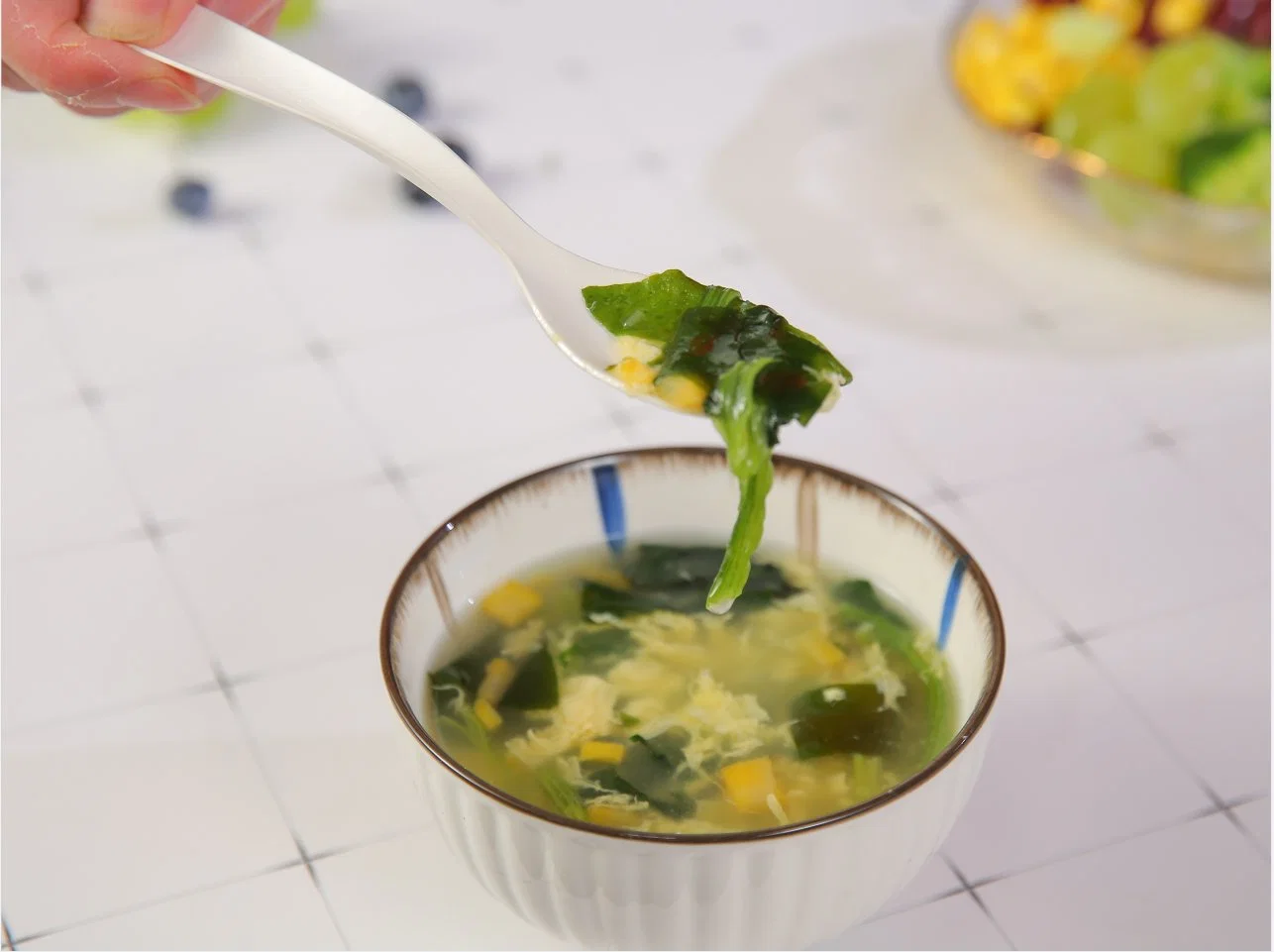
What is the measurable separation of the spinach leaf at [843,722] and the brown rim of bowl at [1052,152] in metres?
0.85

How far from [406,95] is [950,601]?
119 centimetres

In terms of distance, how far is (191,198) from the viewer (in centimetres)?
184

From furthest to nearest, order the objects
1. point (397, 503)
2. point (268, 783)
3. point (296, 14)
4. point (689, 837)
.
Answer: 1. point (296, 14)
2. point (397, 503)
3. point (268, 783)
4. point (689, 837)

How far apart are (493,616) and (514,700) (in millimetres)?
81

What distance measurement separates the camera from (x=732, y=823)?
3.23 feet

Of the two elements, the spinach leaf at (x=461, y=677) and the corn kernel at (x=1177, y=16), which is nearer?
the spinach leaf at (x=461, y=677)

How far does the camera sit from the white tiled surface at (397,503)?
44.7 inches

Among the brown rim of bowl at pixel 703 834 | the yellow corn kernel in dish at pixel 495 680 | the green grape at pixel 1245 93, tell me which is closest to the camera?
the brown rim of bowl at pixel 703 834

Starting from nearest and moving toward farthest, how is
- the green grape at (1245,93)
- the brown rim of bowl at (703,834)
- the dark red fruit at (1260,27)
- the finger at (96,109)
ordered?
the brown rim of bowl at (703,834), the finger at (96,109), the green grape at (1245,93), the dark red fruit at (1260,27)

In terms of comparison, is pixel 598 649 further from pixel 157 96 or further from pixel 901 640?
pixel 157 96

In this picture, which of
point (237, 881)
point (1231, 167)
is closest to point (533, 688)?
point (237, 881)

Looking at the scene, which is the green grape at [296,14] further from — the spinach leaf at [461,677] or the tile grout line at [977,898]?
the tile grout line at [977,898]

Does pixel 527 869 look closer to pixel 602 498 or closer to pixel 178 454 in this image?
pixel 602 498

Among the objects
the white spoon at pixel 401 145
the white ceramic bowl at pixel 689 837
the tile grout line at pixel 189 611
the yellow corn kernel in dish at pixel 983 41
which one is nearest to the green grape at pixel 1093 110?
the yellow corn kernel in dish at pixel 983 41
